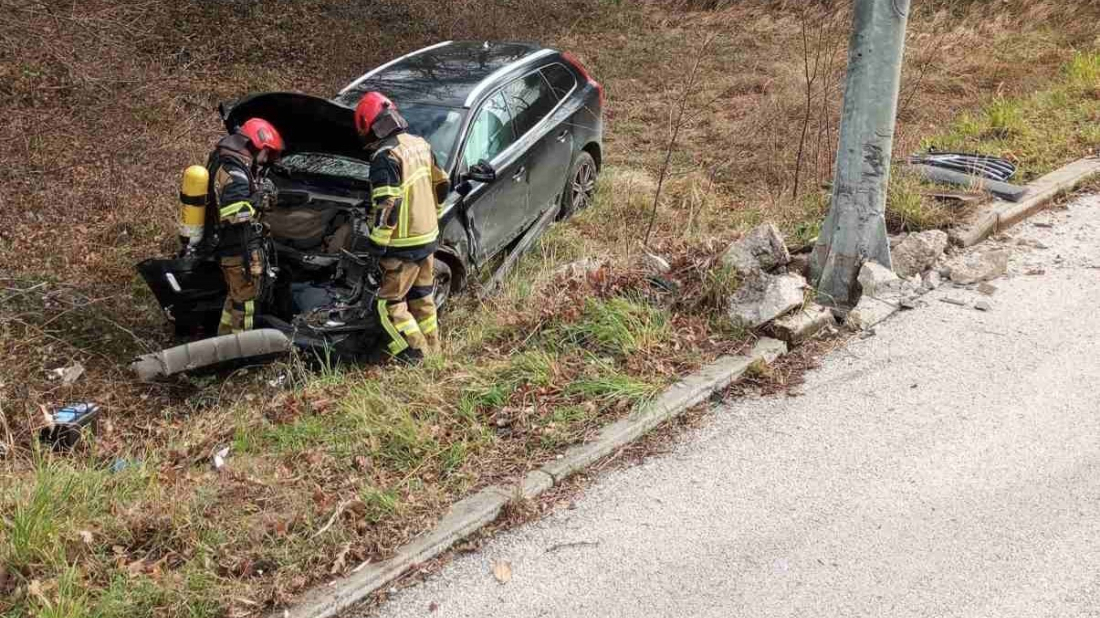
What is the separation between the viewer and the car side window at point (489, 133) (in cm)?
687

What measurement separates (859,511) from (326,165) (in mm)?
4336

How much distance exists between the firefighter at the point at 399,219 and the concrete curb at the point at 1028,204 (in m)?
3.89

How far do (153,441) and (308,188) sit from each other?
2261 mm

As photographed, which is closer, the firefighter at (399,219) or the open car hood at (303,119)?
the firefighter at (399,219)

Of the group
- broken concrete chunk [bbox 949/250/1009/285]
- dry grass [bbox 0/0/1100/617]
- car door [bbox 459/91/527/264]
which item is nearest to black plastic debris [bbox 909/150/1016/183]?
dry grass [bbox 0/0/1100/617]

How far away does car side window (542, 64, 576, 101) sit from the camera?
819 cm

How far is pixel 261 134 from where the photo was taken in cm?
605

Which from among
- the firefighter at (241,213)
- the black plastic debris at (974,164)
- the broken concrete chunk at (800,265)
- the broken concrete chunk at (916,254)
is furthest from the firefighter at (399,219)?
the black plastic debris at (974,164)

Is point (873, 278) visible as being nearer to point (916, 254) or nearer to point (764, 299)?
point (916, 254)

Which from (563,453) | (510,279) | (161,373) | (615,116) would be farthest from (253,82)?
(563,453)

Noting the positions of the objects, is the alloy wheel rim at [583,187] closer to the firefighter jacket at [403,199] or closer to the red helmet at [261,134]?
the firefighter jacket at [403,199]

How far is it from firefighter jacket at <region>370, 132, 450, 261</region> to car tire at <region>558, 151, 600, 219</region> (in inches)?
102

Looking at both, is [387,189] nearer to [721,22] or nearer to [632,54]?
[632,54]

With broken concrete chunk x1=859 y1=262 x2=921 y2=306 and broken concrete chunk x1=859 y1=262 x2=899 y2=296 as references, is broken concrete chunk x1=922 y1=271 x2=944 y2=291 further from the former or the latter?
broken concrete chunk x1=859 y1=262 x2=899 y2=296
